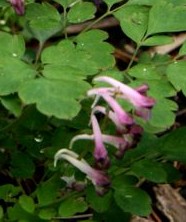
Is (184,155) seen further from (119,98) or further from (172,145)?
(119,98)

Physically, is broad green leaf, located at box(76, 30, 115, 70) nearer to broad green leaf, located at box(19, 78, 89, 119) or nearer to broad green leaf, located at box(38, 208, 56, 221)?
broad green leaf, located at box(19, 78, 89, 119)

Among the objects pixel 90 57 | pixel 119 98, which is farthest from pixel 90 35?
pixel 119 98

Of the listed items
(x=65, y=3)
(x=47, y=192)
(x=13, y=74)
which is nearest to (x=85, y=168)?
(x=47, y=192)

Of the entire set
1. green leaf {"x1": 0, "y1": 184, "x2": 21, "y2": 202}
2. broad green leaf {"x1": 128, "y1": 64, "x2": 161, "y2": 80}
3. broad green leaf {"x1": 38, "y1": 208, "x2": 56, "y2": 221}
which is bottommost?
green leaf {"x1": 0, "y1": 184, "x2": 21, "y2": 202}

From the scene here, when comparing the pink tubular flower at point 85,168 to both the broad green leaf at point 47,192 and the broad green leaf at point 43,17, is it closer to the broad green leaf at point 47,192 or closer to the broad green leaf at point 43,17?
the broad green leaf at point 47,192

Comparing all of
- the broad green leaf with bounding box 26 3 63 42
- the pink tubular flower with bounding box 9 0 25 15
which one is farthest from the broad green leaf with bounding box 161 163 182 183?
the pink tubular flower with bounding box 9 0 25 15
